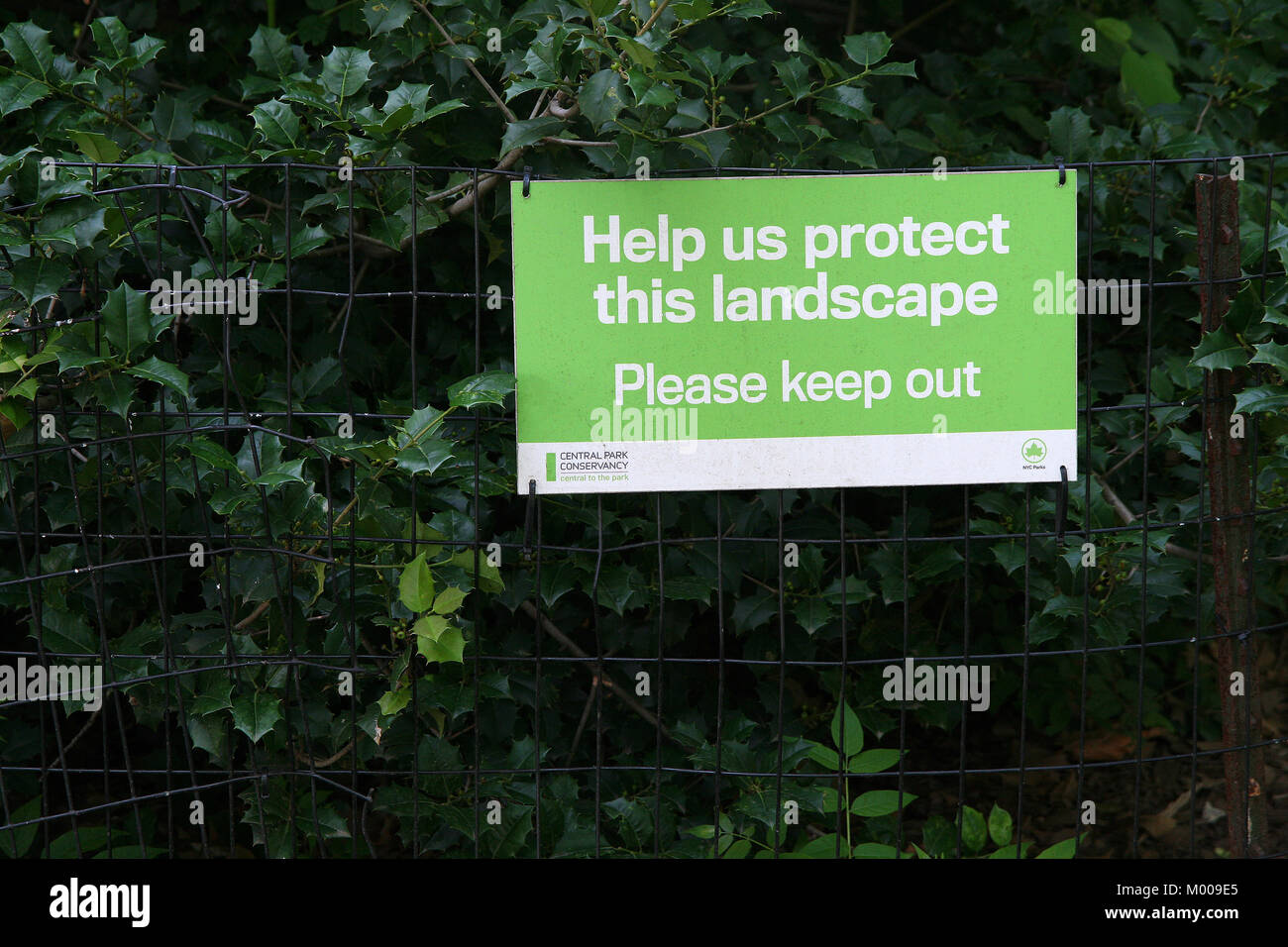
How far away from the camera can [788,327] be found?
8.23ft

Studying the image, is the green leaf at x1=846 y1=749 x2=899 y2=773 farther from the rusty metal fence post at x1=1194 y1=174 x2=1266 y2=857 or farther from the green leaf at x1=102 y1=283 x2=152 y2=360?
the green leaf at x1=102 y1=283 x2=152 y2=360

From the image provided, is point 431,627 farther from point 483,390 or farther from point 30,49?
point 30,49

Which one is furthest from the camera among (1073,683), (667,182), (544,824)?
(1073,683)

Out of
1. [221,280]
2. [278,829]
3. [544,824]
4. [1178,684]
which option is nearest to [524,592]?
[544,824]

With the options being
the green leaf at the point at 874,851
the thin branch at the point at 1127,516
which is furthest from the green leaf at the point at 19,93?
the thin branch at the point at 1127,516

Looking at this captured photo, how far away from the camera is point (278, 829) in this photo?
273 centimetres

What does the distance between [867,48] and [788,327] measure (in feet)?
2.47

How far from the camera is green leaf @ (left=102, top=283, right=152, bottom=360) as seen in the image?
2.42 meters

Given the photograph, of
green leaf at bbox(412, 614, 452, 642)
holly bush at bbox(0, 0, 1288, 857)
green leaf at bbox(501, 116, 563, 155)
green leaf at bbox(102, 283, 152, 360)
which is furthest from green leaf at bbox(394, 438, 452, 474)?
green leaf at bbox(501, 116, 563, 155)

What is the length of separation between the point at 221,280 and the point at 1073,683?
263cm

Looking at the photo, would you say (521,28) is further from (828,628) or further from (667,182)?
(828,628)

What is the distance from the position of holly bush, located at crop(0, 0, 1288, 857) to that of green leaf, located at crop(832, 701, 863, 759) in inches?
0.5

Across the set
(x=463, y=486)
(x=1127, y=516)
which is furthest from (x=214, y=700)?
(x=1127, y=516)

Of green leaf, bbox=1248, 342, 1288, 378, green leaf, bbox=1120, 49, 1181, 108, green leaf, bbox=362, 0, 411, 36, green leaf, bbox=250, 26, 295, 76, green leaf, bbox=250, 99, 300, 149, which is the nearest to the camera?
green leaf, bbox=1248, 342, 1288, 378
